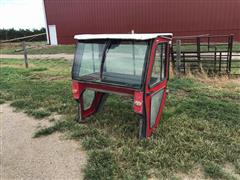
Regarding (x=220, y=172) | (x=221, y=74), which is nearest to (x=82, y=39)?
(x=220, y=172)


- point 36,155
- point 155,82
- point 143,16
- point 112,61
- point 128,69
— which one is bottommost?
point 36,155

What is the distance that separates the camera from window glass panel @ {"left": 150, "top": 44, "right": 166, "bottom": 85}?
2752 millimetres

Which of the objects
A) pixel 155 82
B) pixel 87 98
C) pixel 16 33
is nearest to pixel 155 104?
pixel 155 82

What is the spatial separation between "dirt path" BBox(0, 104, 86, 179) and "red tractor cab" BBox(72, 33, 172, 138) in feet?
2.22

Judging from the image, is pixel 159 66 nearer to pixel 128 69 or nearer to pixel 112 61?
pixel 128 69

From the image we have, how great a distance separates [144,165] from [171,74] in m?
4.24

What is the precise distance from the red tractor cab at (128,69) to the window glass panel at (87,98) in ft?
0.18

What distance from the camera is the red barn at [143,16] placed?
14516 mm

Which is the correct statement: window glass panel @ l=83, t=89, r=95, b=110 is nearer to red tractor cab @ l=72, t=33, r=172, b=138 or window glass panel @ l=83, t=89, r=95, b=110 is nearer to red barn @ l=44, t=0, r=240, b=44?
red tractor cab @ l=72, t=33, r=172, b=138

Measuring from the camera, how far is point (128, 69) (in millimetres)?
2844

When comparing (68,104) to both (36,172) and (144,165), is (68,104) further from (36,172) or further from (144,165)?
(144,165)

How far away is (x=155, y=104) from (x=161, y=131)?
363 millimetres

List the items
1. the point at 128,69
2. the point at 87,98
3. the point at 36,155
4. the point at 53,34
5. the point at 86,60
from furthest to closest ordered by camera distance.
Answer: the point at 53,34 → the point at 87,98 → the point at 86,60 → the point at 128,69 → the point at 36,155

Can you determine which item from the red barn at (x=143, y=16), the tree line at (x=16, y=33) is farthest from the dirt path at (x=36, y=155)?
the tree line at (x=16, y=33)
